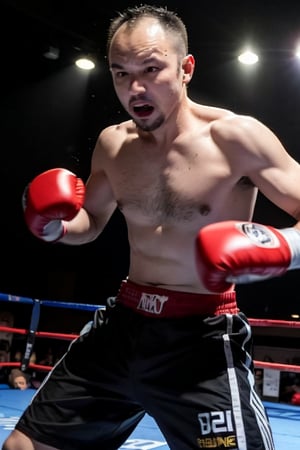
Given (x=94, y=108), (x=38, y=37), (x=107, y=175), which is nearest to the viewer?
(x=107, y=175)

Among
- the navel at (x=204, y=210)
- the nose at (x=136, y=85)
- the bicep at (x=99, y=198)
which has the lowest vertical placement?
the navel at (x=204, y=210)

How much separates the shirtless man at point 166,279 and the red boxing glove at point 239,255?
4 cm

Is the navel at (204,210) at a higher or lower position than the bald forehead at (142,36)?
lower

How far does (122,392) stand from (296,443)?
1.51 m

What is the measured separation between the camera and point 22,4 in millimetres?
3709

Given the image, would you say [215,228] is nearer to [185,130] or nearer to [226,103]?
[185,130]

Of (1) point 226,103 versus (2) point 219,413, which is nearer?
(2) point 219,413

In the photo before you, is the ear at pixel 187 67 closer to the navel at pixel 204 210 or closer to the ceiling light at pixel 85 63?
the navel at pixel 204 210

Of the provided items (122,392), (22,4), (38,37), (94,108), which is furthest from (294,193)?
(94,108)

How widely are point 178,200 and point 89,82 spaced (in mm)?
3960

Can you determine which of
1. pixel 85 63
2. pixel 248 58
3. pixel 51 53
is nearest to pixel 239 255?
pixel 248 58

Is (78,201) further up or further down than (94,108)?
further down

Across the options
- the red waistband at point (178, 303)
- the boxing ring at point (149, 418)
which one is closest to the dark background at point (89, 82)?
the boxing ring at point (149, 418)

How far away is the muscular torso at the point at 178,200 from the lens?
124 centimetres
